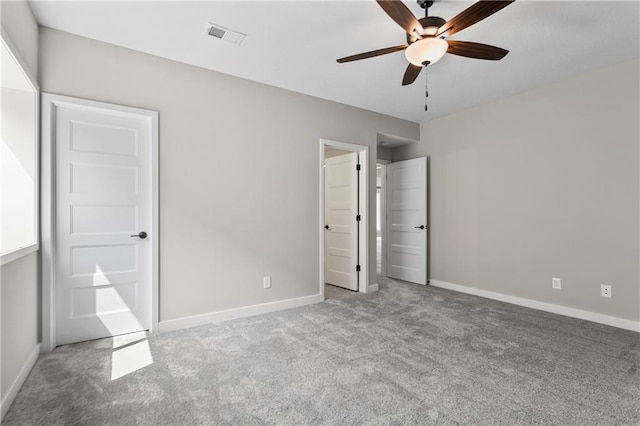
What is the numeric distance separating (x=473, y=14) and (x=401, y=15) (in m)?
0.43

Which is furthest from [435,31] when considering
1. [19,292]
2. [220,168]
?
[19,292]

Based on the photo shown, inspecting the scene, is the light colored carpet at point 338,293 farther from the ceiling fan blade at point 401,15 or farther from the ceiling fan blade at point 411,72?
the ceiling fan blade at point 401,15

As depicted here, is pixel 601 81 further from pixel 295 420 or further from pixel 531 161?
pixel 295 420

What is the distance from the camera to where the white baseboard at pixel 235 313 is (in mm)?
3145

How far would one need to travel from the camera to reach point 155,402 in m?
1.92

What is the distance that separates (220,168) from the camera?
135 inches

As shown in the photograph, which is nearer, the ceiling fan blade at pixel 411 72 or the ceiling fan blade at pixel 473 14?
the ceiling fan blade at pixel 473 14

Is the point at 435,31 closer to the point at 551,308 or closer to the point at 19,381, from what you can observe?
the point at 551,308

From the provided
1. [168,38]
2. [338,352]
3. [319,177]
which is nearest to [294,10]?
[168,38]

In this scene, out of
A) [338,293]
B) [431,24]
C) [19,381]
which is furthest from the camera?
[338,293]

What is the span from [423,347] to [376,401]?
942mm

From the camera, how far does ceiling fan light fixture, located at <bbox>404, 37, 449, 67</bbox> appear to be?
7.18 ft

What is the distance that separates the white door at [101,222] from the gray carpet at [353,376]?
0.30 m

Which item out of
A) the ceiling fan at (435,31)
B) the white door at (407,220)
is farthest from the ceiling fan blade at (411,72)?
the white door at (407,220)
